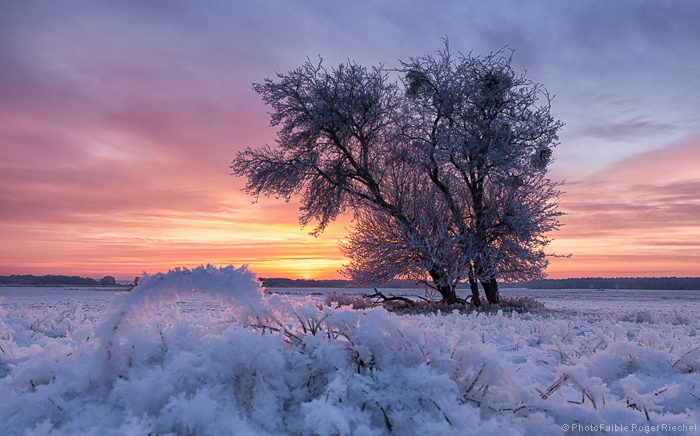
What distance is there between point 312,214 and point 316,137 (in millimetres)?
2973

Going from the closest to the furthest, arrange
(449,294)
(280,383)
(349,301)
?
1. (280,383)
2. (349,301)
3. (449,294)

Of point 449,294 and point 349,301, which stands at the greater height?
point 449,294

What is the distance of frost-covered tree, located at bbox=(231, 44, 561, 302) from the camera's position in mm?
Answer: 13312

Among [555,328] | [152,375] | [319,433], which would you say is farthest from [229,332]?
[555,328]

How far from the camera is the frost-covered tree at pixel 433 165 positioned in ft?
43.7

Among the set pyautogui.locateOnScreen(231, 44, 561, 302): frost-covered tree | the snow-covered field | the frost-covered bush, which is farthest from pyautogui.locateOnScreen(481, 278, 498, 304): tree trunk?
the snow-covered field

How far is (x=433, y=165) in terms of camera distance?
13.7 meters

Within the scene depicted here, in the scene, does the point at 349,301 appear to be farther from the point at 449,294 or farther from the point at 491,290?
the point at 491,290

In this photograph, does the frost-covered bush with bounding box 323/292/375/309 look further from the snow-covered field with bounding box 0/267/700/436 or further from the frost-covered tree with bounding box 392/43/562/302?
the snow-covered field with bounding box 0/267/700/436

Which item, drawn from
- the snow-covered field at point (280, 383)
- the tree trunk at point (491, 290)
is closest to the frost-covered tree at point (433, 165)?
the tree trunk at point (491, 290)

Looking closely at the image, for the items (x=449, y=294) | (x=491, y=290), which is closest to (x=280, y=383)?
(x=449, y=294)

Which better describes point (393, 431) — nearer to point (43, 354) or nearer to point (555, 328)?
point (43, 354)

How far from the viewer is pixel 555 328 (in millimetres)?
4988

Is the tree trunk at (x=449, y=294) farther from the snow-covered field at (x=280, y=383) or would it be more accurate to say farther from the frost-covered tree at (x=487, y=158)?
the snow-covered field at (x=280, y=383)
